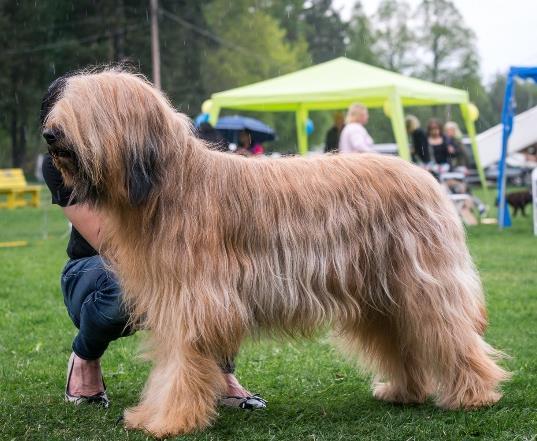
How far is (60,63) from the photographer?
35.9m

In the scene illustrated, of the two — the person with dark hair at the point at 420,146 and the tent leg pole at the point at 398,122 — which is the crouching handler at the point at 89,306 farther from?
the person with dark hair at the point at 420,146

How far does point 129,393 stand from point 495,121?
179 feet

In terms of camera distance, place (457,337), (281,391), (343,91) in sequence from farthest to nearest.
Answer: (343,91), (281,391), (457,337)

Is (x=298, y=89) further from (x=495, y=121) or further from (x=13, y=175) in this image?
(x=495, y=121)

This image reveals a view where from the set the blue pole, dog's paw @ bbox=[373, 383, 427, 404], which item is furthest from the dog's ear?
the blue pole

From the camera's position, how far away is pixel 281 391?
4.61 metres

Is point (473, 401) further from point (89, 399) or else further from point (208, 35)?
point (208, 35)

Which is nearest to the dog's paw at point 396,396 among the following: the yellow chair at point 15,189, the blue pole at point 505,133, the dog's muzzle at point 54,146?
the dog's muzzle at point 54,146

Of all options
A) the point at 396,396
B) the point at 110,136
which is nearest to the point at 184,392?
the point at 110,136

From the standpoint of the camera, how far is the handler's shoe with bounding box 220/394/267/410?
4227 millimetres

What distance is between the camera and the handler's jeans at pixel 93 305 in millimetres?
3988

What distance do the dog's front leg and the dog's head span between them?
0.71 metres

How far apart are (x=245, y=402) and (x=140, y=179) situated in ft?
4.75

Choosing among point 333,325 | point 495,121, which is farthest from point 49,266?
point 495,121
